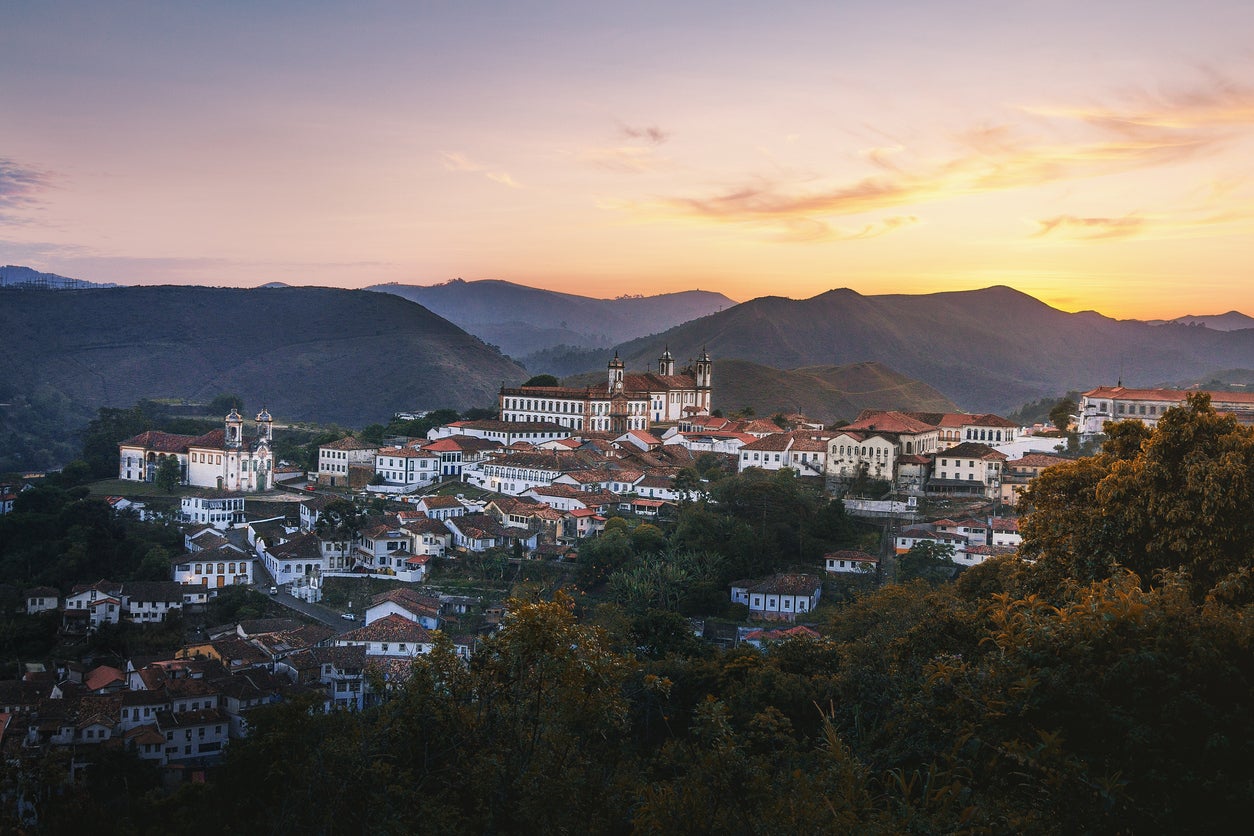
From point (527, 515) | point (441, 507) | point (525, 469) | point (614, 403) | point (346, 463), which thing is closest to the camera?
point (527, 515)

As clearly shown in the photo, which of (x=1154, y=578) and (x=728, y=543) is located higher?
(x=1154, y=578)

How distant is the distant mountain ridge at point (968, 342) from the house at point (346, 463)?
7492cm

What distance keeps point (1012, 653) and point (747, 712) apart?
21.8ft

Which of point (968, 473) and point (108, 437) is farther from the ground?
point (968, 473)

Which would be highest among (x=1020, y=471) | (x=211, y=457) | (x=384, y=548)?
(x=1020, y=471)

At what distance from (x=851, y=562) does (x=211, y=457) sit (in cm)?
2325

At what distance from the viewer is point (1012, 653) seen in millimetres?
7105

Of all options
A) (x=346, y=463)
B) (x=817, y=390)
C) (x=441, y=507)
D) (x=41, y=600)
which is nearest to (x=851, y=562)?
(x=441, y=507)

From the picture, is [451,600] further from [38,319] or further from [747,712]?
[38,319]

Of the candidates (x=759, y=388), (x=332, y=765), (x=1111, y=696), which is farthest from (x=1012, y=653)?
(x=759, y=388)

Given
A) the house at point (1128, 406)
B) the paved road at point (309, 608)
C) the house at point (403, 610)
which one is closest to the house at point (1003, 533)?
the house at point (1128, 406)

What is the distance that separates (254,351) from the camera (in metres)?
101

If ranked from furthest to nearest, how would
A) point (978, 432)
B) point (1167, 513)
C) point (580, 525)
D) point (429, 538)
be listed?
point (978, 432) → point (580, 525) → point (429, 538) → point (1167, 513)

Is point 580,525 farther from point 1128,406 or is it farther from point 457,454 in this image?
point 1128,406
